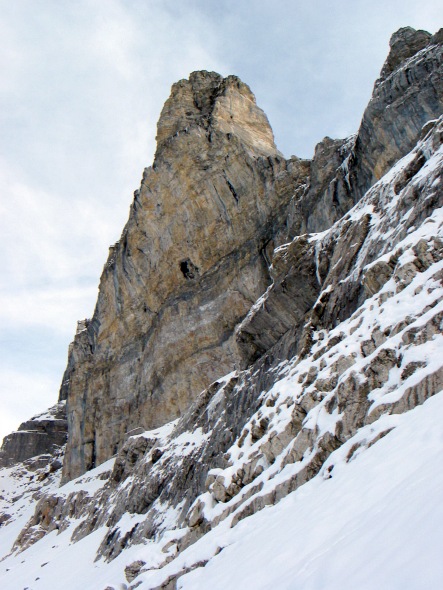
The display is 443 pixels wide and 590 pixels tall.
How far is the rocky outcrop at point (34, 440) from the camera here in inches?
4070

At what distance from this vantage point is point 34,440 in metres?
104

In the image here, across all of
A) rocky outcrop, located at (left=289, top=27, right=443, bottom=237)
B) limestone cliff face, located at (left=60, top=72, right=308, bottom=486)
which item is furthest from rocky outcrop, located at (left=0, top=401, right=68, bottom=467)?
rocky outcrop, located at (left=289, top=27, right=443, bottom=237)

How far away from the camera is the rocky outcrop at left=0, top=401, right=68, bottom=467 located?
339 ft

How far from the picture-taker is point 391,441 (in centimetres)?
827

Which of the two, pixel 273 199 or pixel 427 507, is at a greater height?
pixel 273 199

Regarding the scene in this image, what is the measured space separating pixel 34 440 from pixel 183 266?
206ft

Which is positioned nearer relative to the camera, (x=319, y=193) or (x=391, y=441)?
(x=391, y=441)

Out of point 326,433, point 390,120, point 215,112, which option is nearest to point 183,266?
point 215,112

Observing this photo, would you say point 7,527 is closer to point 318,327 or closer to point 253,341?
point 253,341

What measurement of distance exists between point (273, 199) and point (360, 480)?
2036 inches

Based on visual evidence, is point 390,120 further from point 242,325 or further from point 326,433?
point 326,433

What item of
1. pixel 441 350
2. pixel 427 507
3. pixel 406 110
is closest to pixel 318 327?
pixel 441 350

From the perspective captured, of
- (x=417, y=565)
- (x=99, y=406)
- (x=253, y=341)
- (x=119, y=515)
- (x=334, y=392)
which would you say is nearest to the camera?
(x=417, y=565)

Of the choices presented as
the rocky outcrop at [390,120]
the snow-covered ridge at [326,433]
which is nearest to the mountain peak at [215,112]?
the rocky outcrop at [390,120]
